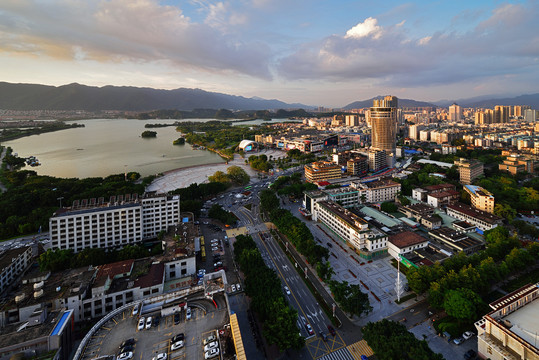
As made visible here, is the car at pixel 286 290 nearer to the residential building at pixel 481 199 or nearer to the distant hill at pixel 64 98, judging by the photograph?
the residential building at pixel 481 199

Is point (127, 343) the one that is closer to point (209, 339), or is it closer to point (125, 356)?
point (125, 356)

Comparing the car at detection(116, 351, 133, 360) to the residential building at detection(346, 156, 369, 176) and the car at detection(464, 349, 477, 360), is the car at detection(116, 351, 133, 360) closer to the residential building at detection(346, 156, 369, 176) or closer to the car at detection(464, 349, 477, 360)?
the car at detection(464, 349, 477, 360)

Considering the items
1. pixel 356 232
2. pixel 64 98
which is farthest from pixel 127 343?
pixel 64 98

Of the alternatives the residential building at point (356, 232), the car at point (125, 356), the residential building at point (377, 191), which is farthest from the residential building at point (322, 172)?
the car at point (125, 356)

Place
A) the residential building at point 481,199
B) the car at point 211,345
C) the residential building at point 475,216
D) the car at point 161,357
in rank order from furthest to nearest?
the residential building at point 481,199
the residential building at point 475,216
the car at point 211,345
the car at point 161,357

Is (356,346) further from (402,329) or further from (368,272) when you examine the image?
(368,272)

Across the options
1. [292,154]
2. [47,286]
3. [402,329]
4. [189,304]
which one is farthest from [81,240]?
[292,154]
